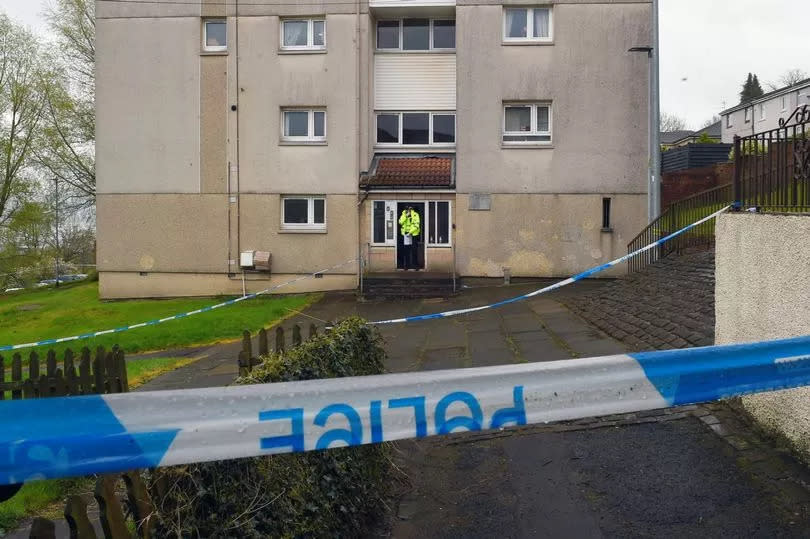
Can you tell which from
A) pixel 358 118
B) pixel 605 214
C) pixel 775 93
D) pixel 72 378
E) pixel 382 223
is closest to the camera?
pixel 72 378

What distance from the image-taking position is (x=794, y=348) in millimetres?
3701

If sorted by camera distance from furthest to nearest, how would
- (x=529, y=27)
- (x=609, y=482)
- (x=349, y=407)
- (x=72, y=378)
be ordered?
(x=529, y=27)
(x=72, y=378)
(x=609, y=482)
(x=349, y=407)

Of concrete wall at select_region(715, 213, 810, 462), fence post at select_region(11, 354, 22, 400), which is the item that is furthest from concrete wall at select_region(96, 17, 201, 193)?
concrete wall at select_region(715, 213, 810, 462)

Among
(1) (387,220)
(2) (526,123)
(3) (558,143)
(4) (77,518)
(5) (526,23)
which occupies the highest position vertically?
(5) (526,23)

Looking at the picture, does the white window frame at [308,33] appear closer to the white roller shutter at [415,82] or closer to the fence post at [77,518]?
the white roller shutter at [415,82]

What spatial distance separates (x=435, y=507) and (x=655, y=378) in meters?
2.81

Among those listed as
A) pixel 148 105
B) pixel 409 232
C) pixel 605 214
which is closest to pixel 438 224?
pixel 409 232

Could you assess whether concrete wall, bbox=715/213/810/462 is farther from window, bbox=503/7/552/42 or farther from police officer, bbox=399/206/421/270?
window, bbox=503/7/552/42

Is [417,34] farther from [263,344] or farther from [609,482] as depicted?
[609,482]

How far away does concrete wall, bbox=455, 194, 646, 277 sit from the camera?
22.1 meters

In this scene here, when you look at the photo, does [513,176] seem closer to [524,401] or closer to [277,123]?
[277,123]

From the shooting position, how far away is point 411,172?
74.7ft

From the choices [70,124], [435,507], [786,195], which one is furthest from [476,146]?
[70,124]

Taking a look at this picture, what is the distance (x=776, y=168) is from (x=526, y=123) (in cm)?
1582
